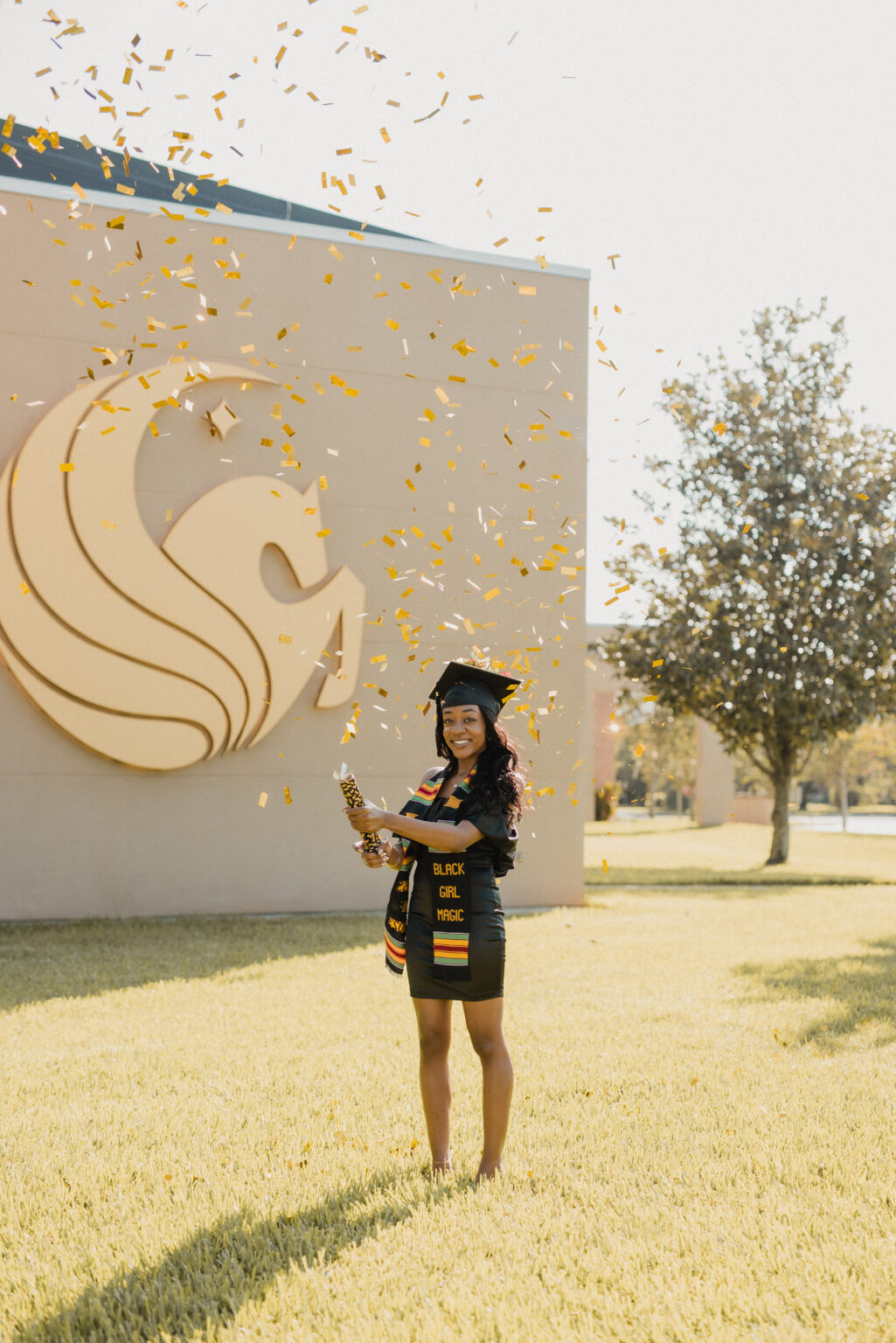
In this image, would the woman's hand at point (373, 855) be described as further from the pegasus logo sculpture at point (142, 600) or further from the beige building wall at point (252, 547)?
the pegasus logo sculpture at point (142, 600)

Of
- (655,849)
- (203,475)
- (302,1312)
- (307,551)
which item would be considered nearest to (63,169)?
(203,475)

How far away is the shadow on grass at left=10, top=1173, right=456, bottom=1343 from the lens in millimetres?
2754

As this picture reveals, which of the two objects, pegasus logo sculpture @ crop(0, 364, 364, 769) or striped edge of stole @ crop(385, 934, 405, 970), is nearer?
striped edge of stole @ crop(385, 934, 405, 970)

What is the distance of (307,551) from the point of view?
11.0 meters

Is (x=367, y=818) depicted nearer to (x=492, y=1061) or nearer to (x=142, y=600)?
(x=492, y=1061)

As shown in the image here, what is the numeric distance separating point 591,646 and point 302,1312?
56.1ft

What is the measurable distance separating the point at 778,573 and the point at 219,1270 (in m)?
17.0

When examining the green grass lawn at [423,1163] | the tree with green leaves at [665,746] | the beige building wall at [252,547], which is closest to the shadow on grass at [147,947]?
the green grass lawn at [423,1163]

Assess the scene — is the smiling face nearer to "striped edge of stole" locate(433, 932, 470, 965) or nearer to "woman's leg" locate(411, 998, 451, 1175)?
"striped edge of stole" locate(433, 932, 470, 965)

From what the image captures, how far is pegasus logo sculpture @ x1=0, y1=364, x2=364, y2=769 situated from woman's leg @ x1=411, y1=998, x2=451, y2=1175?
23.5 ft

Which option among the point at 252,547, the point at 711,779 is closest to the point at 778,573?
the point at 252,547

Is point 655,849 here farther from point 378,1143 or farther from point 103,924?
point 378,1143

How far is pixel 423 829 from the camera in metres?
3.46

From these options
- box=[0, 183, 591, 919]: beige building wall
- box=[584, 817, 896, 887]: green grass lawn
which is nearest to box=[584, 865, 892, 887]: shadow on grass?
box=[584, 817, 896, 887]: green grass lawn
